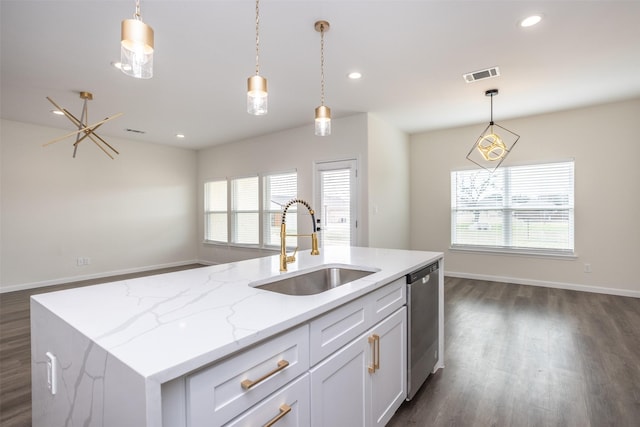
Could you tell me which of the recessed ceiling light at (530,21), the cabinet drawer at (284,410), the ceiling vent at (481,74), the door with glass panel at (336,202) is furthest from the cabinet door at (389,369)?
the door with glass panel at (336,202)

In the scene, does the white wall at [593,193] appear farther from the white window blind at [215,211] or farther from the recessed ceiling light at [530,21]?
the white window blind at [215,211]

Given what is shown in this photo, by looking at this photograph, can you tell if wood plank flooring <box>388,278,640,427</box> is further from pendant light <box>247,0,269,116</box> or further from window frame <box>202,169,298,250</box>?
window frame <box>202,169,298,250</box>

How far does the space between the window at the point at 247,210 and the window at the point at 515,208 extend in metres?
3.04

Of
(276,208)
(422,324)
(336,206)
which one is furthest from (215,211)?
(422,324)

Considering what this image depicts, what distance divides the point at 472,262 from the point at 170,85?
5.30 m

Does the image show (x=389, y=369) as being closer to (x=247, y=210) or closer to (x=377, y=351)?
(x=377, y=351)

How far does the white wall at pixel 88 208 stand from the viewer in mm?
4824

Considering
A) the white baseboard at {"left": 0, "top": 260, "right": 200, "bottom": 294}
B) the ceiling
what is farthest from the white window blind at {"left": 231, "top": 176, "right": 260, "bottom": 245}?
the ceiling

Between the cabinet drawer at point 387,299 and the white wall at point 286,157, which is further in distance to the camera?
the white wall at point 286,157

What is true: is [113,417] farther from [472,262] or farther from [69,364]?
[472,262]

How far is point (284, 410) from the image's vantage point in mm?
987

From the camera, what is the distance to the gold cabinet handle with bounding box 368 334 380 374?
1489 mm

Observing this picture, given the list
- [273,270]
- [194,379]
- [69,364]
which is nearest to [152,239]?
[273,270]

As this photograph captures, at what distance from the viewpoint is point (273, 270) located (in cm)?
184
